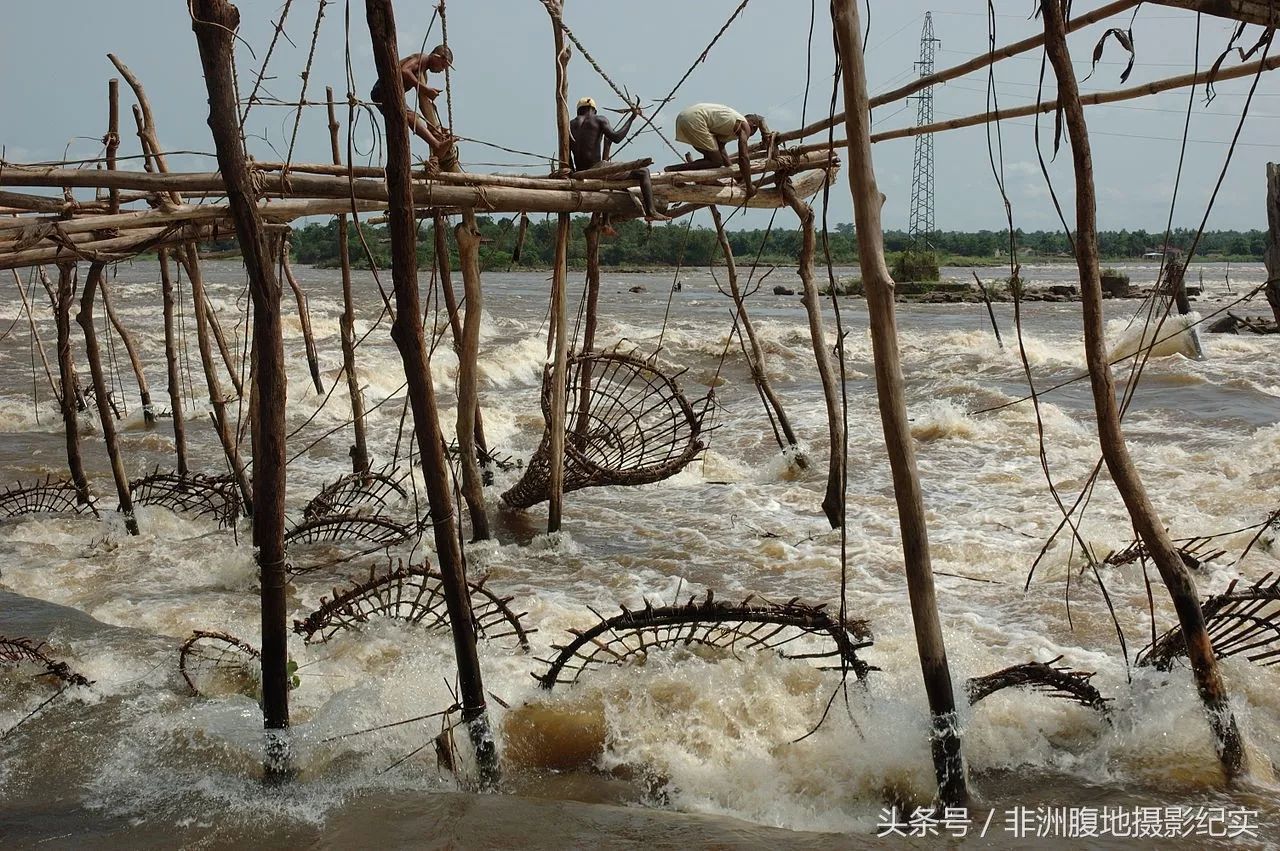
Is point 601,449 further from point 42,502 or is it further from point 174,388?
point 42,502

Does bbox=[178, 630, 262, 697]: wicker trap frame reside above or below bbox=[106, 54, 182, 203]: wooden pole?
below

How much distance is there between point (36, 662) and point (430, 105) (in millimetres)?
3415

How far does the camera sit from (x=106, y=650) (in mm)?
4258

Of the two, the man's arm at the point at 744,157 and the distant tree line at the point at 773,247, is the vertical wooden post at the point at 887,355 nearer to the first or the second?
the man's arm at the point at 744,157

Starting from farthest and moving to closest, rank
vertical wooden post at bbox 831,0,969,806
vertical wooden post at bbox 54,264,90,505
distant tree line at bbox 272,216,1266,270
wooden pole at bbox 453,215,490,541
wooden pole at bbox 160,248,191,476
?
1. distant tree line at bbox 272,216,1266,270
2. wooden pole at bbox 160,248,191,476
3. vertical wooden post at bbox 54,264,90,505
4. wooden pole at bbox 453,215,490,541
5. vertical wooden post at bbox 831,0,969,806

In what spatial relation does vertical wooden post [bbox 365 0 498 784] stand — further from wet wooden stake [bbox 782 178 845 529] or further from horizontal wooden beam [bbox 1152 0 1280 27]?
wet wooden stake [bbox 782 178 845 529]

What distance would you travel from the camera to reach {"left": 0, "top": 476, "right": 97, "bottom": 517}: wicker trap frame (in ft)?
19.6

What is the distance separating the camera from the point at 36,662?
397cm

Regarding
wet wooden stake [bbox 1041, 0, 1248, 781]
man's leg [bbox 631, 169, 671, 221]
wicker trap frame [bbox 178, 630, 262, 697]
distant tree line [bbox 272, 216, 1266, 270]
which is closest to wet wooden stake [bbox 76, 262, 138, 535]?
wicker trap frame [bbox 178, 630, 262, 697]

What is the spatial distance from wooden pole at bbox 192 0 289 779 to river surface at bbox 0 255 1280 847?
1.11 ft

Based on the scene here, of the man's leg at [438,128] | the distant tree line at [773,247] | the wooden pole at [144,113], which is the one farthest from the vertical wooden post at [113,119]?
the distant tree line at [773,247]

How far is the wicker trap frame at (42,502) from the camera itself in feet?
19.6

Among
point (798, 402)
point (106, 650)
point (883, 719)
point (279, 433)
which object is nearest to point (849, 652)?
point (883, 719)

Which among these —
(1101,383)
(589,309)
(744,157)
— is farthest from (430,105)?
(1101,383)
